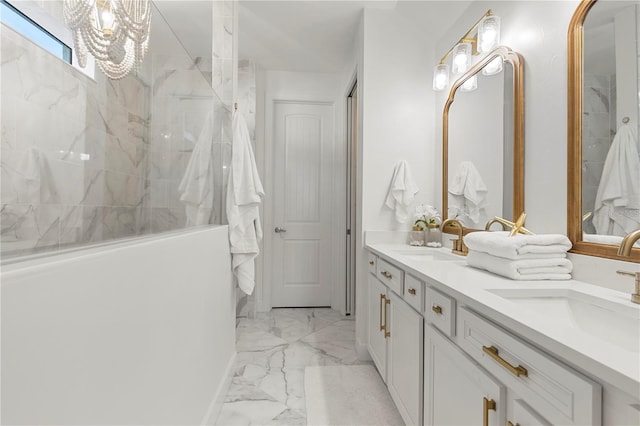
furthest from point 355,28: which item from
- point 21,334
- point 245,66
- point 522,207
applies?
point 21,334

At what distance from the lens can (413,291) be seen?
4.76ft

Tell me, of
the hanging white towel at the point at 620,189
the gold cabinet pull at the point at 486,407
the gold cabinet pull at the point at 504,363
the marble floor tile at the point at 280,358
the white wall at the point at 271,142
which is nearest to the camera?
the gold cabinet pull at the point at 504,363

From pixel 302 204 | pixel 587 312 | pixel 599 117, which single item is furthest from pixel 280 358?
pixel 599 117

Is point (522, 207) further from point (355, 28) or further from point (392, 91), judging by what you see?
point (355, 28)

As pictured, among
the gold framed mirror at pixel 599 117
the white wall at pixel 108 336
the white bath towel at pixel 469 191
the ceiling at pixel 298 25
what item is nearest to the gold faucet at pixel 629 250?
the gold framed mirror at pixel 599 117

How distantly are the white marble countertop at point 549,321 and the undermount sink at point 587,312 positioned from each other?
12 millimetres

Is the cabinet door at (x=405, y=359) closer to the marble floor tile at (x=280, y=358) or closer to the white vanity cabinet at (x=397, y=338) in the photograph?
the white vanity cabinet at (x=397, y=338)

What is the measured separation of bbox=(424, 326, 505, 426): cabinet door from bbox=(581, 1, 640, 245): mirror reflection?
2.22 feet

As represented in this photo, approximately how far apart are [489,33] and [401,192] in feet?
3.50

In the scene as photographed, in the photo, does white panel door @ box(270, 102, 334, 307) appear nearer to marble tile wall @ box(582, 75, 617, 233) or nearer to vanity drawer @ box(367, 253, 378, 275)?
vanity drawer @ box(367, 253, 378, 275)

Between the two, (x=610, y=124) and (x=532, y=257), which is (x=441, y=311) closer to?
(x=532, y=257)

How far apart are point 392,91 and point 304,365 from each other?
2090 millimetres

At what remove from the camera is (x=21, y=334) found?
1.47 feet

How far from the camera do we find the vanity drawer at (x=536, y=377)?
22.7 inches
